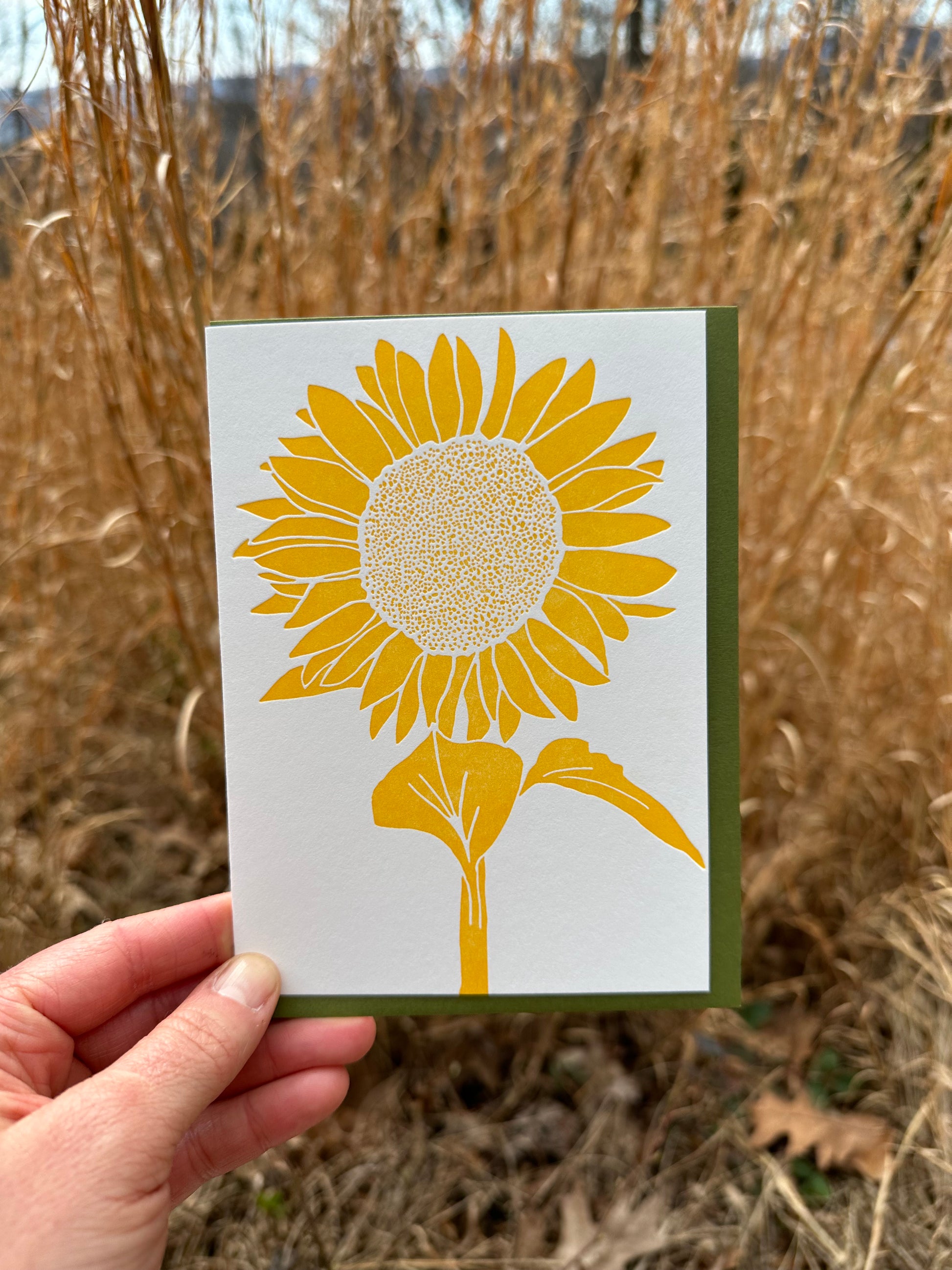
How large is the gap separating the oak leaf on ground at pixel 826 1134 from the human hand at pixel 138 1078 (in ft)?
1.62

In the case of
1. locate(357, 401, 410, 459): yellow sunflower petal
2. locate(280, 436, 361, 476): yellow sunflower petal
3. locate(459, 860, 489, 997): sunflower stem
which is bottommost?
locate(459, 860, 489, 997): sunflower stem

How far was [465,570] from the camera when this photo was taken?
2.02 ft

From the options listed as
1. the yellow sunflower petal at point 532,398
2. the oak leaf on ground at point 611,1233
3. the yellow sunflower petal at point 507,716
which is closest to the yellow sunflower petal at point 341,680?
the yellow sunflower petal at point 507,716

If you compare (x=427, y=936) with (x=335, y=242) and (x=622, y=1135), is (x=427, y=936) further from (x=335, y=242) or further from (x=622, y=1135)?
(x=335, y=242)

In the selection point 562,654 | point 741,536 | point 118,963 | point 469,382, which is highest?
point 469,382

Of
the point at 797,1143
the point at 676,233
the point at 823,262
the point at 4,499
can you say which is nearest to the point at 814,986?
the point at 797,1143

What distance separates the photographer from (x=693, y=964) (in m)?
0.63

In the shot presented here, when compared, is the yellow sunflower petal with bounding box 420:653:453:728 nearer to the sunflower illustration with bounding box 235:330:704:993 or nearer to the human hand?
the sunflower illustration with bounding box 235:330:704:993

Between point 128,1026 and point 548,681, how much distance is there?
477 mm

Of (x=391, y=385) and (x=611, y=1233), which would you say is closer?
(x=391, y=385)

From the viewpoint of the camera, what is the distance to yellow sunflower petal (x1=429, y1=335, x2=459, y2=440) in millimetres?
609

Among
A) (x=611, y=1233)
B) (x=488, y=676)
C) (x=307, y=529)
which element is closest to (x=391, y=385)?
Answer: (x=307, y=529)

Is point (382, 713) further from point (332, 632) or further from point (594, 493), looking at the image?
point (594, 493)

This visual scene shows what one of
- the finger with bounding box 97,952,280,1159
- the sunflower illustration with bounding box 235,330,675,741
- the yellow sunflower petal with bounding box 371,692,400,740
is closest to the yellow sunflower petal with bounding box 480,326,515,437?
the sunflower illustration with bounding box 235,330,675,741
